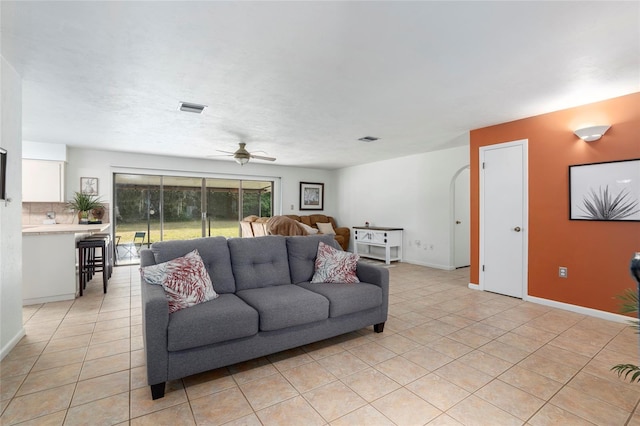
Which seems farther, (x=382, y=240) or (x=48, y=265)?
(x=382, y=240)

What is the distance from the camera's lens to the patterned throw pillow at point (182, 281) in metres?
2.22

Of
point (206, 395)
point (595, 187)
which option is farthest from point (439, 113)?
point (206, 395)

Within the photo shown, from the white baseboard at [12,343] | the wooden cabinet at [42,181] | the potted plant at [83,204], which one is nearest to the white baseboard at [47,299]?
the white baseboard at [12,343]

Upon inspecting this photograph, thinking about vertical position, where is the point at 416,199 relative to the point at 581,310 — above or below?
above

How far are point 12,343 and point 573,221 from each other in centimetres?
586

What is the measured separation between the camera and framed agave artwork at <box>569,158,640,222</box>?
3148 mm

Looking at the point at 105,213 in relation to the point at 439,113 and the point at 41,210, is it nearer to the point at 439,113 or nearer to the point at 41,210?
the point at 41,210

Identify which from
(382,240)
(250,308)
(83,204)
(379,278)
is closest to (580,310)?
(379,278)

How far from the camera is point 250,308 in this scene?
2.27 meters

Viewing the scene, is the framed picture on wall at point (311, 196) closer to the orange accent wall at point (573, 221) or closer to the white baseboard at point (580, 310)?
the orange accent wall at point (573, 221)

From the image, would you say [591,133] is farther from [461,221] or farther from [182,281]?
[182,281]

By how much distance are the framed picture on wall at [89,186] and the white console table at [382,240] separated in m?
5.73

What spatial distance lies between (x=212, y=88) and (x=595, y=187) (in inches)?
171

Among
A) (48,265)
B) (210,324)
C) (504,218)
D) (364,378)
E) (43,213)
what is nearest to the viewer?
(210,324)
